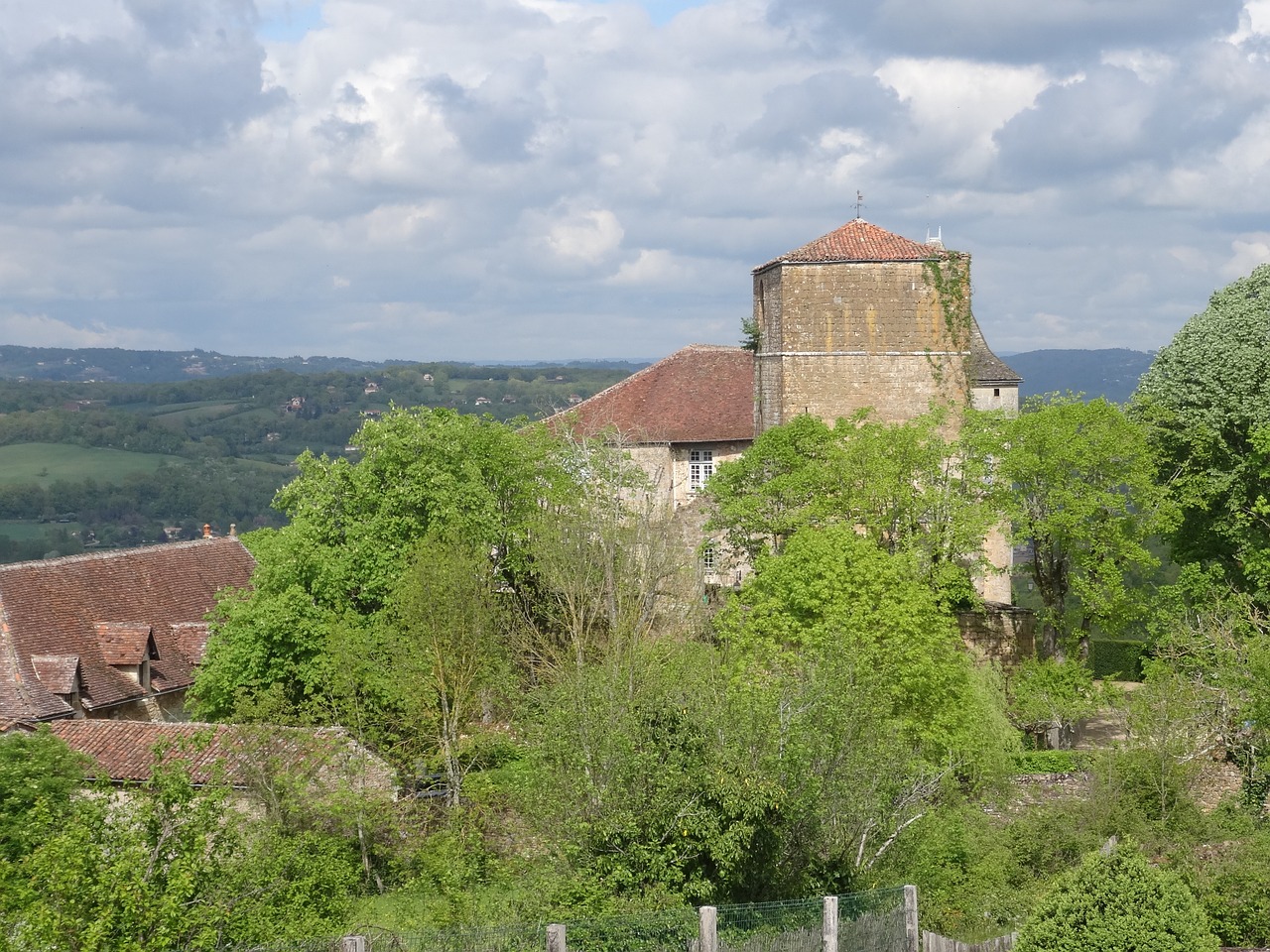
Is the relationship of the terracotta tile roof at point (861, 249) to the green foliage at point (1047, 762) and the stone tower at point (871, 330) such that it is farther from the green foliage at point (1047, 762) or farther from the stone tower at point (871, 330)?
the green foliage at point (1047, 762)

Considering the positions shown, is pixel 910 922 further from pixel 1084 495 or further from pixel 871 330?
pixel 871 330

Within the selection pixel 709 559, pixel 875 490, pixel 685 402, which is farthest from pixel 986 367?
pixel 875 490

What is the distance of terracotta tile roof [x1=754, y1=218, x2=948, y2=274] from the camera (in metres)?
40.9

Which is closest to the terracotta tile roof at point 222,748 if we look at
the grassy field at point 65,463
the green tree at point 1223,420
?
the green tree at point 1223,420

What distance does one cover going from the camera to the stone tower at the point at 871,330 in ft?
135

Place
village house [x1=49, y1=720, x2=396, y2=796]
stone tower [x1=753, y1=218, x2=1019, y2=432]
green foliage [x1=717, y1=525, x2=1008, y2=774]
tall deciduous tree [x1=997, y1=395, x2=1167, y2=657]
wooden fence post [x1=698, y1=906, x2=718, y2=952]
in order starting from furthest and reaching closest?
stone tower [x1=753, y1=218, x2=1019, y2=432] → tall deciduous tree [x1=997, y1=395, x2=1167, y2=657] → green foliage [x1=717, y1=525, x2=1008, y2=774] → village house [x1=49, y1=720, x2=396, y2=796] → wooden fence post [x1=698, y1=906, x2=718, y2=952]

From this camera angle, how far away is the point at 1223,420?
124 feet

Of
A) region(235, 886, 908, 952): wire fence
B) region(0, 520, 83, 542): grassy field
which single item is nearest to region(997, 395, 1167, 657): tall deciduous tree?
region(235, 886, 908, 952): wire fence

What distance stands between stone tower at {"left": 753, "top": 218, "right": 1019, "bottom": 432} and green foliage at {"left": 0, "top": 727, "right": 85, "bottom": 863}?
904 inches

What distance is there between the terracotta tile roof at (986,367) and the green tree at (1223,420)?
1273 centimetres

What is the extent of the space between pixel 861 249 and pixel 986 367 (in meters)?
14.1

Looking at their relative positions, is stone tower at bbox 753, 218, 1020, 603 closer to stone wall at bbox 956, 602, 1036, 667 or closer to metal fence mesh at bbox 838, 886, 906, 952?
stone wall at bbox 956, 602, 1036, 667

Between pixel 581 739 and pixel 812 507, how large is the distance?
17.4m

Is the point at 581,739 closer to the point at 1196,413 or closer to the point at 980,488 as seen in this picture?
the point at 980,488
